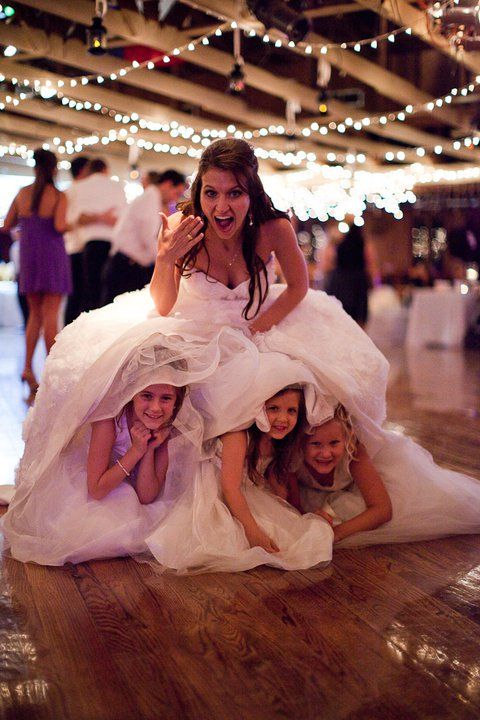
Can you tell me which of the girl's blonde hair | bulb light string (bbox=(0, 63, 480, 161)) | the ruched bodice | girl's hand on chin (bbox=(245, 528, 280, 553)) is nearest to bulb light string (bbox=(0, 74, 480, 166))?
bulb light string (bbox=(0, 63, 480, 161))

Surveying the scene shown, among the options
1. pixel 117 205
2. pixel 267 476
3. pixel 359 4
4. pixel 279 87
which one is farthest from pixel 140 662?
pixel 279 87

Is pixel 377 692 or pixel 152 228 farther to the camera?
pixel 152 228

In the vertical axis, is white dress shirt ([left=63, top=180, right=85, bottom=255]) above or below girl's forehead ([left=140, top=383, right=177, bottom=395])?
above

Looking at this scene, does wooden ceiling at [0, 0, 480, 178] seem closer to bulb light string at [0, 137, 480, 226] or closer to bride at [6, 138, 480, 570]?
bulb light string at [0, 137, 480, 226]

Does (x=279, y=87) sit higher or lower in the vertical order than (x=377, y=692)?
higher

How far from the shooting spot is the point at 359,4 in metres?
6.12

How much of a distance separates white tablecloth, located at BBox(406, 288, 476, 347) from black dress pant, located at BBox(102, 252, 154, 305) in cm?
437

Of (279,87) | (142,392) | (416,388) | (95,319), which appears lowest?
(416,388)

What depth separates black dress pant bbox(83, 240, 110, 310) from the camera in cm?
579

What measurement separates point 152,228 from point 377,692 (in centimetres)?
416

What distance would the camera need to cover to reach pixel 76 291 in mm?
6180

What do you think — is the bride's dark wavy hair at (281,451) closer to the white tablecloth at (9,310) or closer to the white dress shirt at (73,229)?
the white dress shirt at (73,229)

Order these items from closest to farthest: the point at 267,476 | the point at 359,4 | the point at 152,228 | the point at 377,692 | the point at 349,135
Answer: the point at 377,692, the point at 267,476, the point at 152,228, the point at 359,4, the point at 349,135

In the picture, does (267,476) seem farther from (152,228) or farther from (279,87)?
(279,87)
